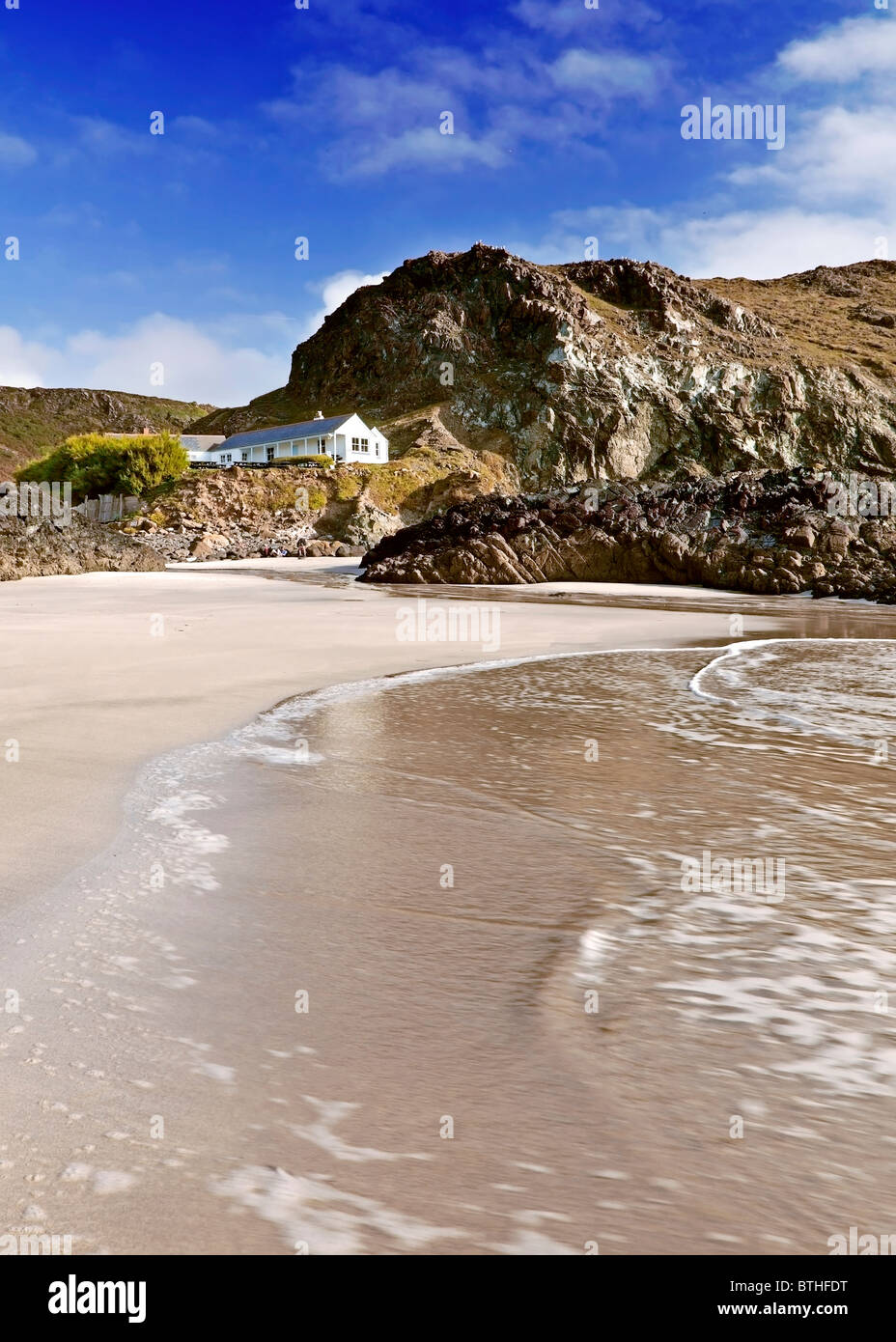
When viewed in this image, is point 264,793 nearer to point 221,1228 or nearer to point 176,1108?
point 176,1108

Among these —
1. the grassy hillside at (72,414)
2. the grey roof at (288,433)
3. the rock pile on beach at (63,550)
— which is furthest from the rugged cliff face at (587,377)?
the grassy hillside at (72,414)

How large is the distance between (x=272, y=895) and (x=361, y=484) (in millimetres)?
55693

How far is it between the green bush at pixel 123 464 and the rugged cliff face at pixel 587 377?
19.9 metres

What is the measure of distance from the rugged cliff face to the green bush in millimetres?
19894

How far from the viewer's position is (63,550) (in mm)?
22906

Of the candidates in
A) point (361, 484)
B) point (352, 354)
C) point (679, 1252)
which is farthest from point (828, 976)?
point (352, 354)

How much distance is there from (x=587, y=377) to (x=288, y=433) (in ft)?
92.5

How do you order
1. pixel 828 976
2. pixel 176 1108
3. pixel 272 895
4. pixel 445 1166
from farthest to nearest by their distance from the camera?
pixel 272 895 < pixel 828 976 < pixel 176 1108 < pixel 445 1166

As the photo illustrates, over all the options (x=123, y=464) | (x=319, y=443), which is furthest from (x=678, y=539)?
(x=319, y=443)

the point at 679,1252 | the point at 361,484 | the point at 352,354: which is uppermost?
the point at 352,354

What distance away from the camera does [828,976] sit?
2.33 meters

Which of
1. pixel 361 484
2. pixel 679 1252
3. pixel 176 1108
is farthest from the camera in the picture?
pixel 361 484

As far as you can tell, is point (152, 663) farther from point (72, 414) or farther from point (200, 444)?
point (72, 414)

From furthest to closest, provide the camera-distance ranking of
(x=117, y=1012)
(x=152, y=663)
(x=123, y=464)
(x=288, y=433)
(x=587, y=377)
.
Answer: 1. (x=587, y=377)
2. (x=288, y=433)
3. (x=123, y=464)
4. (x=152, y=663)
5. (x=117, y=1012)
